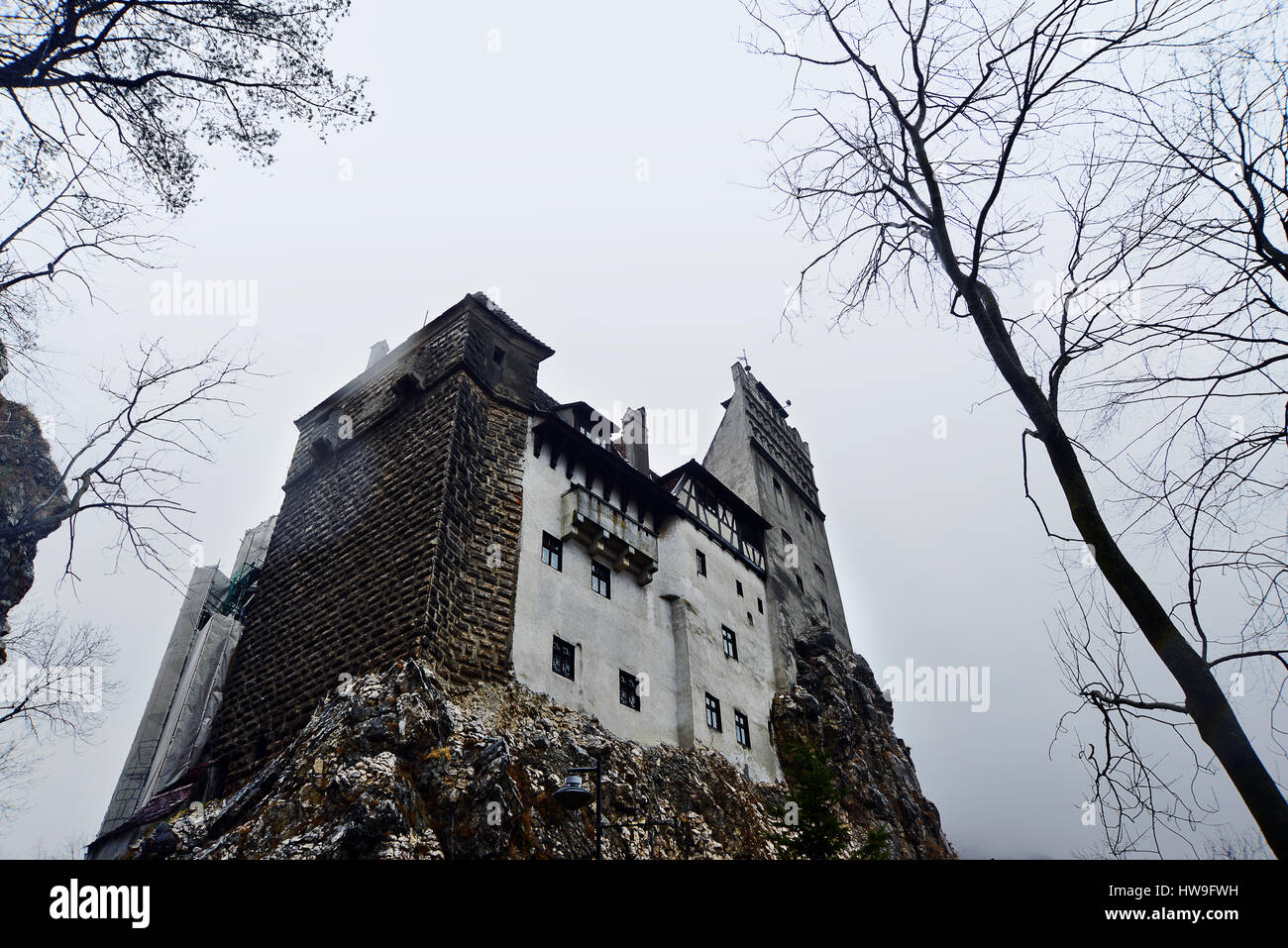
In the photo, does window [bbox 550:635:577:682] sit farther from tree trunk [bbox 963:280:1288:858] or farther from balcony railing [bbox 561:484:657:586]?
tree trunk [bbox 963:280:1288:858]

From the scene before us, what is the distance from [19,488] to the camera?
23.5m

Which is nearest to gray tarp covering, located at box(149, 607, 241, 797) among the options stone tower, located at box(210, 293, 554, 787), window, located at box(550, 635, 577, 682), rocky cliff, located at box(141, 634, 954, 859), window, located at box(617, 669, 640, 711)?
stone tower, located at box(210, 293, 554, 787)

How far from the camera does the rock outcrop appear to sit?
68.3 feet

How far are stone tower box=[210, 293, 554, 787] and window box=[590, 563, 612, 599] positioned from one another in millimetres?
3242

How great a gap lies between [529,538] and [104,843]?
12789 millimetres

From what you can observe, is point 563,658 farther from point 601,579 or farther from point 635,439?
point 635,439

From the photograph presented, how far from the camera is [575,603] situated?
71.8 ft

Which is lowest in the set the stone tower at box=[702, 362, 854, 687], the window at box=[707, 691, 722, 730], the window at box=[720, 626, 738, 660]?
the window at box=[707, 691, 722, 730]

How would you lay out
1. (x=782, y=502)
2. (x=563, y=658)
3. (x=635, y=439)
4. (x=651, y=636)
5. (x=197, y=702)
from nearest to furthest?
(x=563, y=658) → (x=197, y=702) → (x=651, y=636) → (x=635, y=439) → (x=782, y=502)

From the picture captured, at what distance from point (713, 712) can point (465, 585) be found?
9998 mm

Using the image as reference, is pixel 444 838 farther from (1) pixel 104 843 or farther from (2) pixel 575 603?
(1) pixel 104 843

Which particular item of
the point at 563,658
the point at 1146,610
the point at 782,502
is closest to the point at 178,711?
the point at 563,658

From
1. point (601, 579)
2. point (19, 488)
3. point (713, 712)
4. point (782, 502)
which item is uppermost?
point (782, 502)
